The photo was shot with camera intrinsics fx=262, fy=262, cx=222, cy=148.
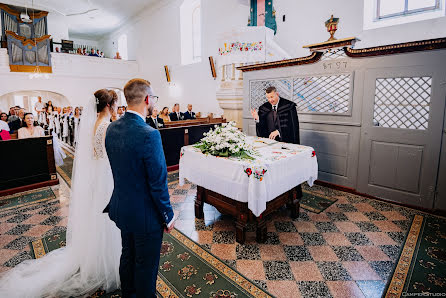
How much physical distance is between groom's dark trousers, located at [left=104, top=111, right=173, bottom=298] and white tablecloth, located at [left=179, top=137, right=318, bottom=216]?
3.98 feet

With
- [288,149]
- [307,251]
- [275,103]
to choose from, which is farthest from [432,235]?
[275,103]

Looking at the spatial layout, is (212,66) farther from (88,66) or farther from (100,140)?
(88,66)

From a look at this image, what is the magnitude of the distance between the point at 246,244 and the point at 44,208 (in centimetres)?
321

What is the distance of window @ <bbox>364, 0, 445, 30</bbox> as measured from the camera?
4.82 m

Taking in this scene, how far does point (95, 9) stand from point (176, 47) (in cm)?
574

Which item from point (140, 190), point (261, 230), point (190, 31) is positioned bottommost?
point (261, 230)

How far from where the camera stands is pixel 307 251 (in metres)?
2.86

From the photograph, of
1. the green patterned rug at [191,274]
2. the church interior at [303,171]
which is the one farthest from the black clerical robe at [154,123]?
the green patterned rug at [191,274]

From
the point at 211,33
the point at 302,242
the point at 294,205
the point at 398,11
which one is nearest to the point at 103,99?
the point at 302,242

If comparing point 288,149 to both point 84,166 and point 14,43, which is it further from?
point 14,43

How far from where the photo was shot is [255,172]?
266cm

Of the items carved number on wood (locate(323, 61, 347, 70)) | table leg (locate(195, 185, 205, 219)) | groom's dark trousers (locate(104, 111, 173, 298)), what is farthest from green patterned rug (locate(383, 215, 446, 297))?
carved number on wood (locate(323, 61, 347, 70))

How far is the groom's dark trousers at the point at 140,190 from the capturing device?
1511 millimetres

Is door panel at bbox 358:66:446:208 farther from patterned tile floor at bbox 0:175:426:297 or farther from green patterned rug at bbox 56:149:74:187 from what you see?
green patterned rug at bbox 56:149:74:187
